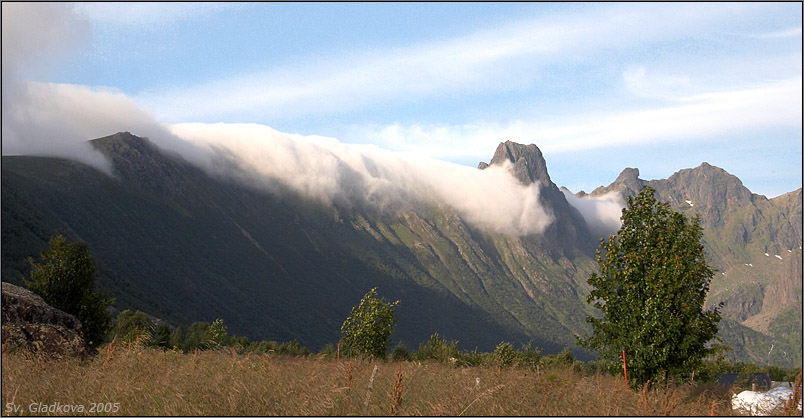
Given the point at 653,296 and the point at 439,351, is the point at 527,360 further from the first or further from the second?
the point at 653,296

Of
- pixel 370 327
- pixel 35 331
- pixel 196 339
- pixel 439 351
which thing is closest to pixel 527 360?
pixel 439 351

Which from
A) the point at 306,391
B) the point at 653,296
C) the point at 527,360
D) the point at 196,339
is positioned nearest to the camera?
the point at 306,391

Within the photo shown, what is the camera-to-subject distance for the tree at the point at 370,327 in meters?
36.9

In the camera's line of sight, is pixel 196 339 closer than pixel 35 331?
No

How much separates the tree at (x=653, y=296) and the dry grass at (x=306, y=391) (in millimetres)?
4983

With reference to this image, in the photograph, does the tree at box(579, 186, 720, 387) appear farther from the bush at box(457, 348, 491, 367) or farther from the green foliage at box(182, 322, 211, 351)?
the green foliage at box(182, 322, 211, 351)

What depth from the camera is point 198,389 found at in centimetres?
908

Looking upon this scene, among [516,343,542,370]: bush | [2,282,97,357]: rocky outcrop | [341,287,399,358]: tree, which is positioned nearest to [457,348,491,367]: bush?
[516,343,542,370]: bush

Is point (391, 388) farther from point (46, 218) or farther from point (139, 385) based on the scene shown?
point (46, 218)

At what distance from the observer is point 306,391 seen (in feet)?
29.1

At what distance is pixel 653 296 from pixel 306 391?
11.6 meters

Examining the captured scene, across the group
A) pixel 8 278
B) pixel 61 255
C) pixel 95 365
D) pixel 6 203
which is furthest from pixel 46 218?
pixel 95 365

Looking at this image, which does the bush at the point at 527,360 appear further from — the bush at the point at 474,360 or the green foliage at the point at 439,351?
the green foliage at the point at 439,351

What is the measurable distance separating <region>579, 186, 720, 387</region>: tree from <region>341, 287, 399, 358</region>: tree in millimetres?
20700
